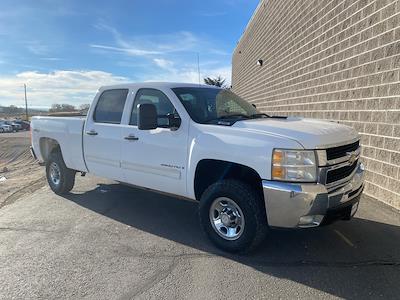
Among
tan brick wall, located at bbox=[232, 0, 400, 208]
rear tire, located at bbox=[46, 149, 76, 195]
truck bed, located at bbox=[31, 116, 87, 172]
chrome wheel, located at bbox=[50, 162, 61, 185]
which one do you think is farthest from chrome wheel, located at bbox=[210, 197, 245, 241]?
chrome wheel, located at bbox=[50, 162, 61, 185]

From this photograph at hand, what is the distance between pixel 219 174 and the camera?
4789 mm

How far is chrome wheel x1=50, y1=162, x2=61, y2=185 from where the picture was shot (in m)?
7.33

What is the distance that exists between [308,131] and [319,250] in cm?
141

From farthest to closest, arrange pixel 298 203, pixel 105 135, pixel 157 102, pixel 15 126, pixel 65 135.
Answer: pixel 15 126, pixel 65 135, pixel 105 135, pixel 157 102, pixel 298 203

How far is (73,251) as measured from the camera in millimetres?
4617

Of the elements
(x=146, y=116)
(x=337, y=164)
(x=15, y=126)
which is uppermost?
(x=146, y=116)

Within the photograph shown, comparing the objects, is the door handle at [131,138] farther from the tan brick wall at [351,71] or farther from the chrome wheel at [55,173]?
the tan brick wall at [351,71]

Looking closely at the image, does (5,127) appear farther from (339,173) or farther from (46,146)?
(339,173)

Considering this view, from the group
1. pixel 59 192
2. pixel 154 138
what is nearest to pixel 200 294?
pixel 154 138

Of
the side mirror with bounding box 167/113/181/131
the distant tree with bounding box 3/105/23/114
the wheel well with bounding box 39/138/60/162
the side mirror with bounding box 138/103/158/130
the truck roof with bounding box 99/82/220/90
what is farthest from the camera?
the distant tree with bounding box 3/105/23/114

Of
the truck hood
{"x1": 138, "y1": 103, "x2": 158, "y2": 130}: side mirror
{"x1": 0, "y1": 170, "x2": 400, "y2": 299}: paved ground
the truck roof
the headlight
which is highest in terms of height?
the truck roof

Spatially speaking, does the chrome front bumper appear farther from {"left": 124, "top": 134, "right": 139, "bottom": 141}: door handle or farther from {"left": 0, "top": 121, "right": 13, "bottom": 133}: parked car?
{"left": 0, "top": 121, "right": 13, "bottom": 133}: parked car

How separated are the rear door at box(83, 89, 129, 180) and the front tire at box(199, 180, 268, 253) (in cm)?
186

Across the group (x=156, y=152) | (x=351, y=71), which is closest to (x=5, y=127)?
(x=351, y=71)
